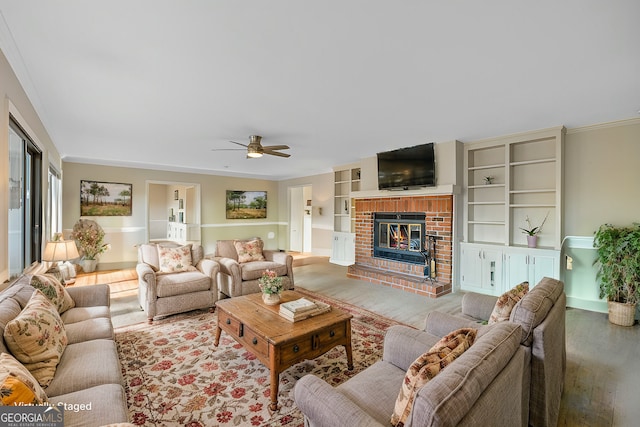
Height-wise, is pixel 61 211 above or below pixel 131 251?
above

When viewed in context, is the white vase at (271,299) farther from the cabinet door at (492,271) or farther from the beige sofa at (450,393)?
the cabinet door at (492,271)

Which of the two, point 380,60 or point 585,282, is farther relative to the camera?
point 585,282

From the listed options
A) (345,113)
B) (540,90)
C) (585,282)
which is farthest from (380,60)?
(585,282)

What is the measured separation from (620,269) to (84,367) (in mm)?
5019

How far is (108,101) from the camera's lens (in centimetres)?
296

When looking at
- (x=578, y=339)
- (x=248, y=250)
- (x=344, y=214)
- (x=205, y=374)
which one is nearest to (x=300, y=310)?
(x=205, y=374)

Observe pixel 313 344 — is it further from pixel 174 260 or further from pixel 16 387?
pixel 174 260

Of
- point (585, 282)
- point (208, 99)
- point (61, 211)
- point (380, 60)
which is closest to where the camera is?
point (380, 60)

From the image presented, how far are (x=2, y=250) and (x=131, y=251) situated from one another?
540 centimetres

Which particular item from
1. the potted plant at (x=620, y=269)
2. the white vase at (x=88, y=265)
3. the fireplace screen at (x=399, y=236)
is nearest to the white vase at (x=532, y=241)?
the potted plant at (x=620, y=269)

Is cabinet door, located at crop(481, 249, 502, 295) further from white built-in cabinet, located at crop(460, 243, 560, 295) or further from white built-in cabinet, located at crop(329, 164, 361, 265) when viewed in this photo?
white built-in cabinet, located at crop(329, 164, 361, 265)

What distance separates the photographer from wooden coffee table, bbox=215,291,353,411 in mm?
2002

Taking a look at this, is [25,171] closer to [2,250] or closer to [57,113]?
[57,113]

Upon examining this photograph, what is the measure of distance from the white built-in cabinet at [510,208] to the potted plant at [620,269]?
45cm
